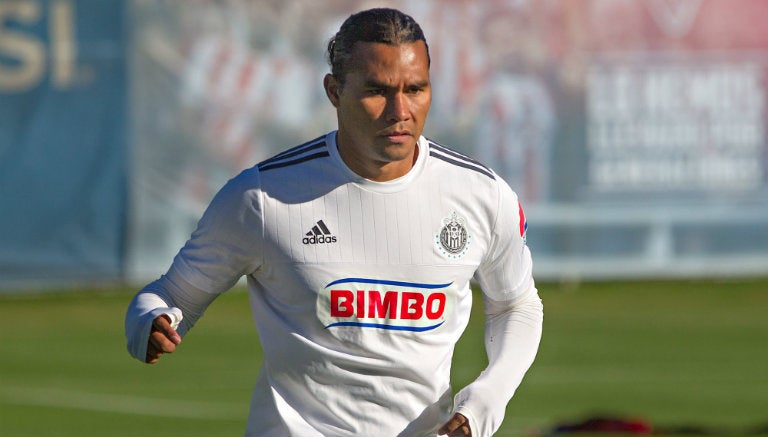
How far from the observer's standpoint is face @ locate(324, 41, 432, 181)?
16.6 ft

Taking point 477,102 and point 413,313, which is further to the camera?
point 477,102

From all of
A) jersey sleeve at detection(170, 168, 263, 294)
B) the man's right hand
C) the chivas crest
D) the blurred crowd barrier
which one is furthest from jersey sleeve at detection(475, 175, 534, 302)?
the blurred crowd barrier

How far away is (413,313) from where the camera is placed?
5.20 meters

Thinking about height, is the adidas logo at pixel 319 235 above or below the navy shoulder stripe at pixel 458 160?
below

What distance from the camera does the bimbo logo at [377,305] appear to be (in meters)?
5.17

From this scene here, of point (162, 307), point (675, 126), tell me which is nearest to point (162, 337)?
point (162, 307)

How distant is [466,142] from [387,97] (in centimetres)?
1532

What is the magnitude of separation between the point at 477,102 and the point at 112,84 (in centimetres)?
409

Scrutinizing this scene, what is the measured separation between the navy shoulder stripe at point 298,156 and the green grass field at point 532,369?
6.22 meters

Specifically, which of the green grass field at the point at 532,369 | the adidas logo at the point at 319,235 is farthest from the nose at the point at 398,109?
the green grass field at the point at 532,369

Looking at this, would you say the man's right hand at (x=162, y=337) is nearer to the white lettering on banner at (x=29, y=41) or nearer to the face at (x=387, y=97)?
the face at (x=387, y=97)

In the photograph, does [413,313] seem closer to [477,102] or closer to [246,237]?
[246,237]

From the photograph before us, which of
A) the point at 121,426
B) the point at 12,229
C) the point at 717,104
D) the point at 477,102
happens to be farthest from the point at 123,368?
the point at 717,104

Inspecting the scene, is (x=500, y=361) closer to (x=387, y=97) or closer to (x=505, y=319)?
(x=505, y=319)
